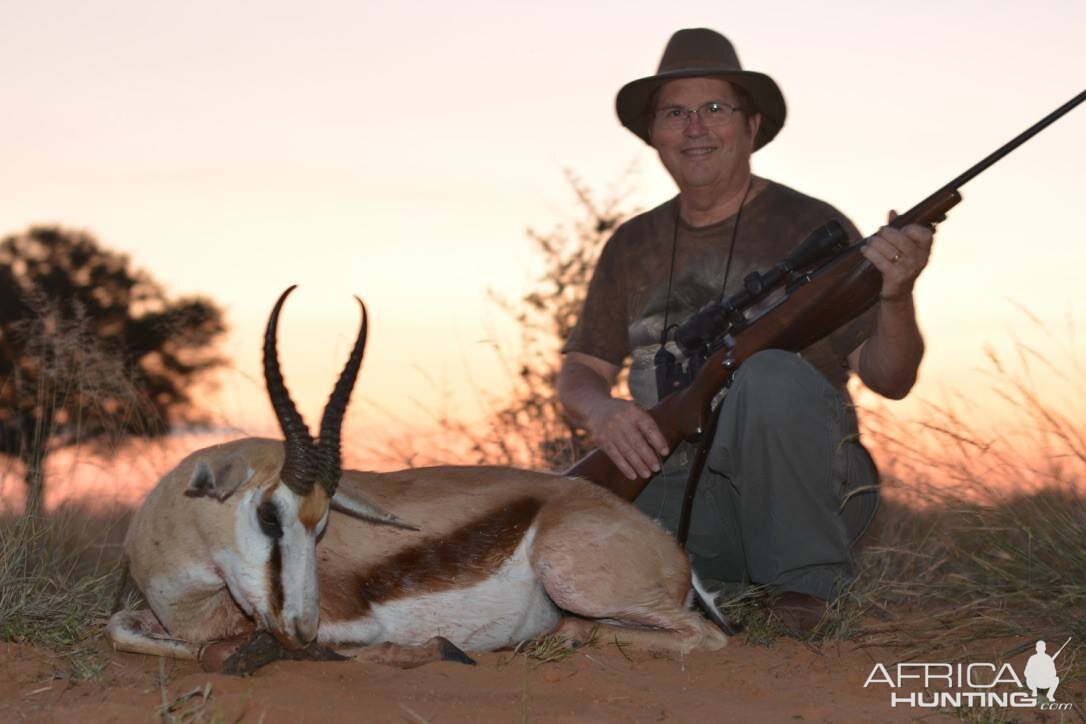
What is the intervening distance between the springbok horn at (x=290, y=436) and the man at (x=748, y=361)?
167 cm

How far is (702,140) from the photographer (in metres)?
6.53

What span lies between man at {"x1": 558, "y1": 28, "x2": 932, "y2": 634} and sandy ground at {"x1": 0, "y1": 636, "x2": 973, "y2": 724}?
Answer: 71 centimetres

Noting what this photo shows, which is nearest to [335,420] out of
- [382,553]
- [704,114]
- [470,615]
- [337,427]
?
[337,427]

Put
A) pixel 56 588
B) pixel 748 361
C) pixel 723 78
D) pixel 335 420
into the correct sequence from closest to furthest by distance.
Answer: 1. pixel 335 420
2. pixel 748 361
3. pixel 56 588
4. pixel 723 78

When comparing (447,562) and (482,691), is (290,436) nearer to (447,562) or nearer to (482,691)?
(447,562)

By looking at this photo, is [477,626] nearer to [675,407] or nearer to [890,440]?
[675,407]

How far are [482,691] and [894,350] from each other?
261cm

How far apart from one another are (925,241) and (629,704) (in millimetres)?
2483

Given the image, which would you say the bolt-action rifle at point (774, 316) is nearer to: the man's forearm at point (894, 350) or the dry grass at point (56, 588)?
the man's forearm at point (894, 350)

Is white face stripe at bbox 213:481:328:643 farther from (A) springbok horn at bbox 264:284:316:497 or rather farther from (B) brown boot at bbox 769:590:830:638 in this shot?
(B) brown boot at bbox 769:590:830:638

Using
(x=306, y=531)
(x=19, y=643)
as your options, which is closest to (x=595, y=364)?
(x=306, y=531)

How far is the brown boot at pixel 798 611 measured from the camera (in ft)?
17.5

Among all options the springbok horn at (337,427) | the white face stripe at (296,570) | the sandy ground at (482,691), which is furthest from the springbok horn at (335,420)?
the sandy ground at (482,691)

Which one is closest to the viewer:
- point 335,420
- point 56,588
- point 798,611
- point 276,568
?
point 276,568
